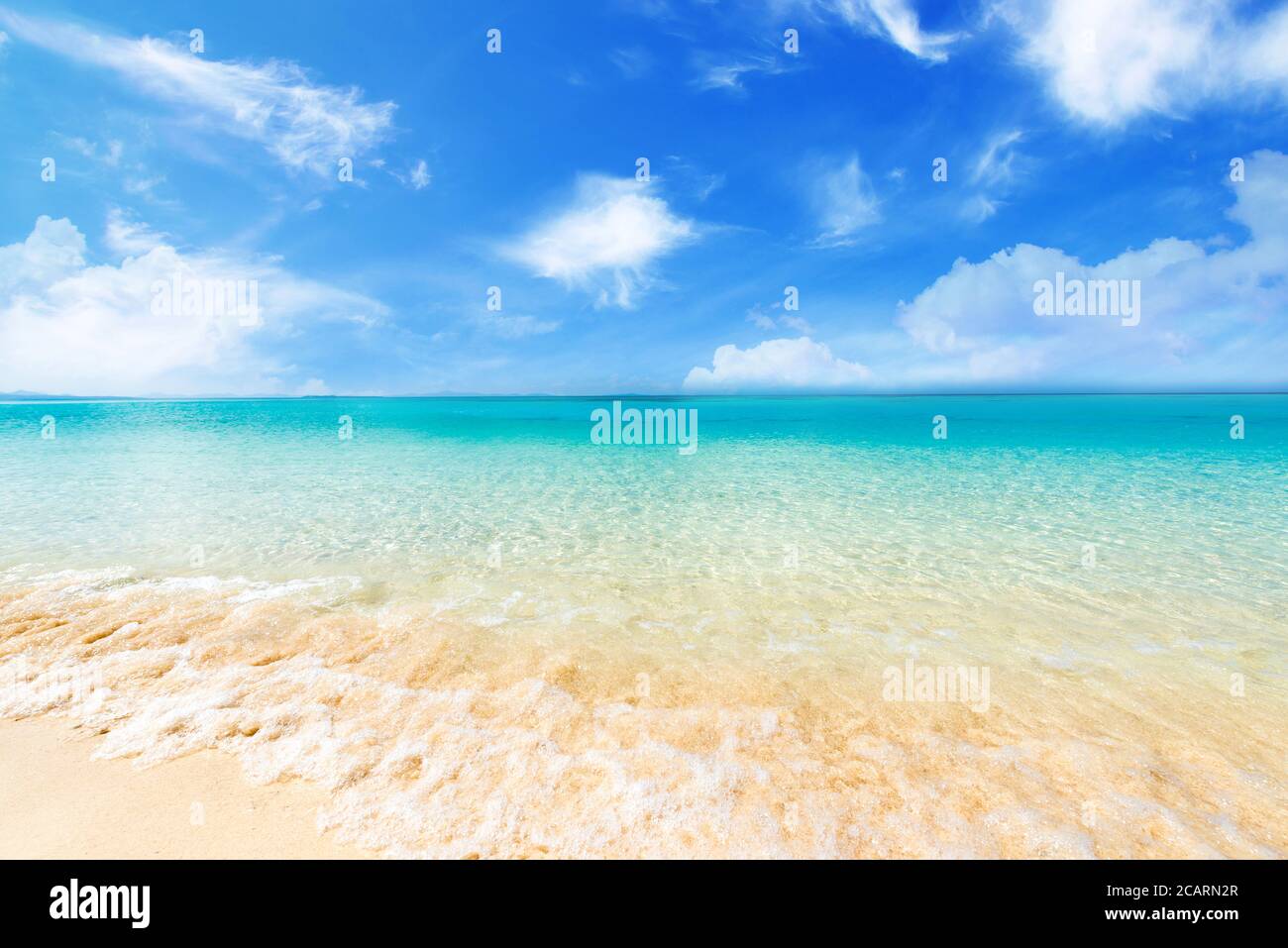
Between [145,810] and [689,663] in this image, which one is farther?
[689,663]

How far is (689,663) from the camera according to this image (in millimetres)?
6484

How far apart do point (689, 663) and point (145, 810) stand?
5275 millimetres

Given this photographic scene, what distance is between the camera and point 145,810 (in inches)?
152

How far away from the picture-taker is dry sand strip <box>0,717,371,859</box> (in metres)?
3.57

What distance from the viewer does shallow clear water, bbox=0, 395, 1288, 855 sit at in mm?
3994

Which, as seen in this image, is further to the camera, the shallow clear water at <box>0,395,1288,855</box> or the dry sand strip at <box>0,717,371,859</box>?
the shallow clear water at <box>0,395,1288,855</box>

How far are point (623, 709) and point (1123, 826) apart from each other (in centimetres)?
436

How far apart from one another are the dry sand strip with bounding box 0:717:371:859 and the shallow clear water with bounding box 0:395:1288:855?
219mm
